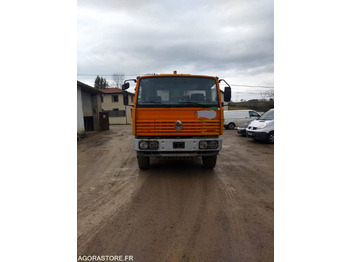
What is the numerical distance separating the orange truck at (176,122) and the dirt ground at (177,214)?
68cm

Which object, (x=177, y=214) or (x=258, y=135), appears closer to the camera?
(x=177, y=214)

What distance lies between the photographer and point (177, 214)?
9.12 ft

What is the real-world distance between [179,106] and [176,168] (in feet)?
5.61

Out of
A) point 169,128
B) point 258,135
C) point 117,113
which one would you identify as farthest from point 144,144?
point 117,113

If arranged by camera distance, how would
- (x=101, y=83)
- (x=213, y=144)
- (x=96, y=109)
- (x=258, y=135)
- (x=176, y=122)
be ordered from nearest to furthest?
(x=176, y=122), (x=213, y=144), (x=258, y=135), (x=96, y=109), (x=101, y=83)

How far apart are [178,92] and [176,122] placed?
2.33 feet

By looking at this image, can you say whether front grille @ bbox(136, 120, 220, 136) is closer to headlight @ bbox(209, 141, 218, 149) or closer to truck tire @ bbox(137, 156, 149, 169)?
headlight @ bbox(209, 141, 218, 149)

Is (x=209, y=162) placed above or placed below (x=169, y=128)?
below

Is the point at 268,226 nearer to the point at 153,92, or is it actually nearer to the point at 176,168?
the point at 176,168

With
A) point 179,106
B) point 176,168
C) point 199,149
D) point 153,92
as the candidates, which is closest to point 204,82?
point 179,106

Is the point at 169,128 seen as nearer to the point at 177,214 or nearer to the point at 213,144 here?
the point at 213,144

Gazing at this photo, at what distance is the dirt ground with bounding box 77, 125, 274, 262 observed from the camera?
2104mm

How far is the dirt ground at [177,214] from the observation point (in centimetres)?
210

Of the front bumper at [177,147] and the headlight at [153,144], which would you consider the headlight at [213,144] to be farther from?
the headlight at [153,144]
